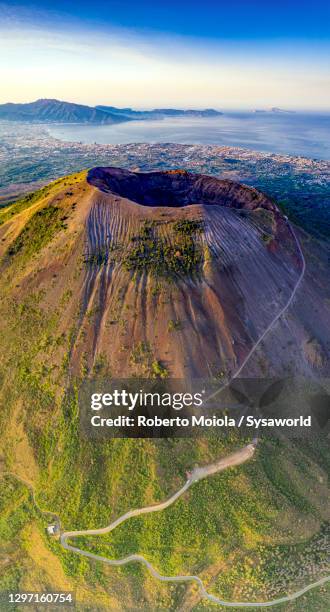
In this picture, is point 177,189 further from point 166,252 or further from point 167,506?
point 167,506

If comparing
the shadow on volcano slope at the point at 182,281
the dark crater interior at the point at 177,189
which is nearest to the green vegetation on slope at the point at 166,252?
the shadow on volcano slope at the point at 182,281

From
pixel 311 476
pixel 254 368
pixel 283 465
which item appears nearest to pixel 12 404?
pixel 254 368

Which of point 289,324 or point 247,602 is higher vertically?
point 289,324

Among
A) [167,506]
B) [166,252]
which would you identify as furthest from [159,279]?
[167,506]

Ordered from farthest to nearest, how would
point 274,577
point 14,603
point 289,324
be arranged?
point 289,324 < point 14,603 < point 274,577

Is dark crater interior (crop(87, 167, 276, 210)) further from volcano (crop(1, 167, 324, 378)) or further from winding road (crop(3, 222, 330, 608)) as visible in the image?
winding road (crop(3, 222, 330, 608))

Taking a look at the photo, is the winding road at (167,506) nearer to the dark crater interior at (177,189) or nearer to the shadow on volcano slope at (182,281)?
the shadow on volcano slope at (182,281)

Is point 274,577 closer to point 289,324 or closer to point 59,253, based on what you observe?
point 289,324
